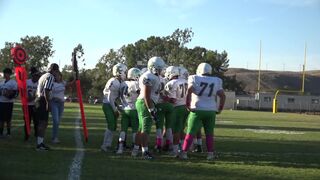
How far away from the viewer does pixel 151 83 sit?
11.0m

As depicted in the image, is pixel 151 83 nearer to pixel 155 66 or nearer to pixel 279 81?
pixel 155 66

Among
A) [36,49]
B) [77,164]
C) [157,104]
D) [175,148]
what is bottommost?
[77,164]

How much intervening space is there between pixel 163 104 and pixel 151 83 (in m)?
1.54

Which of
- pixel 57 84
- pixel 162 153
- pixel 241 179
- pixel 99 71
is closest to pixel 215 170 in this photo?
pixel 241 179

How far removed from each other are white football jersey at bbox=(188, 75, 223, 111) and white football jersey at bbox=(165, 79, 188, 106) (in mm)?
926

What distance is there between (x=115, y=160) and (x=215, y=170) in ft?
6.93

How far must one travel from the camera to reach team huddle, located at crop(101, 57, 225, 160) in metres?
11.1

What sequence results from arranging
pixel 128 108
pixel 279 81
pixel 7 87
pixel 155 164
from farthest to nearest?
1. pixel 279 81
2. pixel 7 87
3. pixel 128 108
4. pixel 155 164

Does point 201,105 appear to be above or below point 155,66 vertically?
below

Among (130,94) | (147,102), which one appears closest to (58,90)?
(130,94)

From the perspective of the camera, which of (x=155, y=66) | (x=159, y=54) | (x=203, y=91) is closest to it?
(x=203, y=91)

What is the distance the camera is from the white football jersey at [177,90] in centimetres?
1216

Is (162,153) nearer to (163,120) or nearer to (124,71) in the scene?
(163,120)

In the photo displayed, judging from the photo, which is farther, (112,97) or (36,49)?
(36,49)
